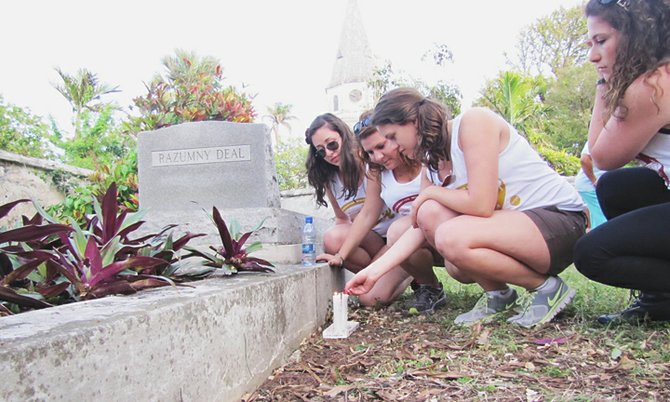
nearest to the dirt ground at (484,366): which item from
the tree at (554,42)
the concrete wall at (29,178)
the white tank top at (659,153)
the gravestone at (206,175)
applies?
the white tank top at (659,153)

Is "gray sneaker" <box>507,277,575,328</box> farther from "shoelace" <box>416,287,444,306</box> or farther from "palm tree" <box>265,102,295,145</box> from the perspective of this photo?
"palm tree" <box>265,102,295,145</box>

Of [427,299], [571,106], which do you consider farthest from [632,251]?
[571,106]

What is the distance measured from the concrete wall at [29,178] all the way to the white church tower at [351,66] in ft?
136

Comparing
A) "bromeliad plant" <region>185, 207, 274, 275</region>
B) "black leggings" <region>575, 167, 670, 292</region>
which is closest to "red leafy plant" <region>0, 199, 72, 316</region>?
"bromeliad plant" <region>185, 207, 274, 275</region>

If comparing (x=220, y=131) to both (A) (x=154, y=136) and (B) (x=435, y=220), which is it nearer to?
(A) (x=154, y=136)

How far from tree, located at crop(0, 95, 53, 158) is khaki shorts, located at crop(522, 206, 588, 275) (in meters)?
17.5

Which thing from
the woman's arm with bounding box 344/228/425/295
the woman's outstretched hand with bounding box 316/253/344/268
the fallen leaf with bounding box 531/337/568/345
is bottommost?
the fallen leaf with bounding box 531/337/568/345

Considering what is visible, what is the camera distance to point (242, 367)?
162 centimetres

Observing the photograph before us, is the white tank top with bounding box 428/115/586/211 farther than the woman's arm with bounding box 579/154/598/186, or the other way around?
the woman's arm with bounding box 579/154/598/186

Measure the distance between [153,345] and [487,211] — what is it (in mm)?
1636

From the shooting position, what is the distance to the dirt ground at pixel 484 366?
1516 mm

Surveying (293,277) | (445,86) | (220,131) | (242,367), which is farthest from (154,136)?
(445,86)

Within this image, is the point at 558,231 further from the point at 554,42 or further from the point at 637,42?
the point at 554,42

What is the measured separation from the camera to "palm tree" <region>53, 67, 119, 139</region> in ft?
70.0
